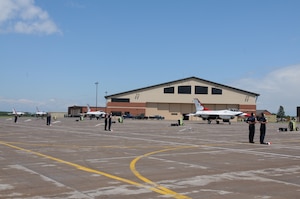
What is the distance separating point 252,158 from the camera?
14.4 meters

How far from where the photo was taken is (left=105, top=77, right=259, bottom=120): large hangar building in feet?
342

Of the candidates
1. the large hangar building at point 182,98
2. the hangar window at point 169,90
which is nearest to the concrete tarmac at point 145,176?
the large hangar building at point 182,98

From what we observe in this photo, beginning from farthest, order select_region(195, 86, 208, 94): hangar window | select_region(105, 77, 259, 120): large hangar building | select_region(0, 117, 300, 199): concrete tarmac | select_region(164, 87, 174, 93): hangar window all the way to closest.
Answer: select_region(164, 87, 174, 93): hangar window → select_region(105, 77, 259, 120): large hangar building → select_region(195, 86, 208, 94): hangar window → select_region(0, 117, 300, 199): concrete tarmac

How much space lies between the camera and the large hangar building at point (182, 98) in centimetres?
10419

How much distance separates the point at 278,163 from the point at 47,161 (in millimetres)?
8118

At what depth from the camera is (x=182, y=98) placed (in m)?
105

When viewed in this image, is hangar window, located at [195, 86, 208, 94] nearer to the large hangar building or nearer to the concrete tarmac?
the large hangar building

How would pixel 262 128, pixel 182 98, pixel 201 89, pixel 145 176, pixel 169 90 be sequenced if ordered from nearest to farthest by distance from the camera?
pixel 145 176
pixel 262 128
pixel 201 89
pixel 182 98
pixel 169 90

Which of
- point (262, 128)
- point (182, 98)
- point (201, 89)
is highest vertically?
point (201, 89)

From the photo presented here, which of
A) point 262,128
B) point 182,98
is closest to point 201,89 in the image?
point 182,98

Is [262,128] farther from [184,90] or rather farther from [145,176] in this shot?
[184,90]

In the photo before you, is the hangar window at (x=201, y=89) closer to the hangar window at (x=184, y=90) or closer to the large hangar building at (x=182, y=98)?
the large hangar building at (x=182, y=98)

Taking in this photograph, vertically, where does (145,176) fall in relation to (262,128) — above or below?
below

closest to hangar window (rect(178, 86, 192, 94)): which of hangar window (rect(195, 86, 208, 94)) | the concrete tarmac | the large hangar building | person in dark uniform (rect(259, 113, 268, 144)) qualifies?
the large hangar building
